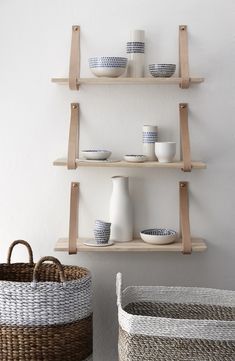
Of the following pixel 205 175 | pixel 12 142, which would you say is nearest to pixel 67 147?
pixel 12 142

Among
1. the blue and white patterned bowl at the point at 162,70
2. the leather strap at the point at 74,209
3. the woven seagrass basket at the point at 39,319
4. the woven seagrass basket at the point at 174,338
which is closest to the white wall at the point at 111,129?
the leather strap at the point at 74,209

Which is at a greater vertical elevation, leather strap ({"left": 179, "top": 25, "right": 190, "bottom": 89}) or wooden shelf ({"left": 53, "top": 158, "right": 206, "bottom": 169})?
leather strap ({"left": 179, "top": 25, "right": 190, "bottom": 89})

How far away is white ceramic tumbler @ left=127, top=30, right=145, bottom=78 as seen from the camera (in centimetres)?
261

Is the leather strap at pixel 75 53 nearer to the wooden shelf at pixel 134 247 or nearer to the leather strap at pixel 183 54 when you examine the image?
the leather strap at pixel 183 54

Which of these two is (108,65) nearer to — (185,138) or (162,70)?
(162,70)

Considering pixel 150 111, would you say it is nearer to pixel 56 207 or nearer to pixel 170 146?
pixel 170 146

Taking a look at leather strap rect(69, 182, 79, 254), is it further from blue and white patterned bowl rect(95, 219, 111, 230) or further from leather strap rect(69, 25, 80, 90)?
leather strap rect(69, 25, 80, 90)

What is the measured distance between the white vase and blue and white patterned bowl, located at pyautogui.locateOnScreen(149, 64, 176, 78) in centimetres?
43

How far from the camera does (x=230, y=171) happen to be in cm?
273

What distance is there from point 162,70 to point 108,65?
21 cm

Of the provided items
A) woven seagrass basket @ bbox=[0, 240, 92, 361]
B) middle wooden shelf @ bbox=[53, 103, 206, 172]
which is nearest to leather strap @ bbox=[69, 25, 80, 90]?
middle wooden shelf @ bbox=[53, 103, 206, 172]

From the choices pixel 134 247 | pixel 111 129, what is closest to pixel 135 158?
pixel 111 129

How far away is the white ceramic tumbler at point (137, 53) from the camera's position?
261cm

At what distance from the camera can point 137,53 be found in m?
2.62
